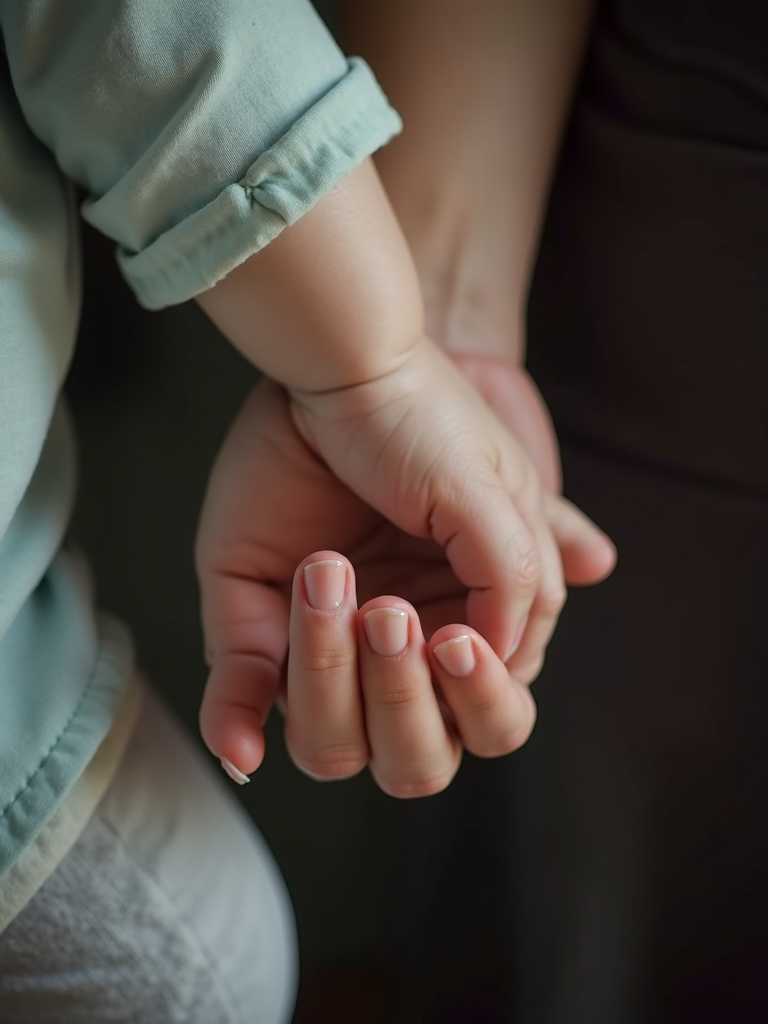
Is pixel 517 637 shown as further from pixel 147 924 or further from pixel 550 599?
pixel 147 924

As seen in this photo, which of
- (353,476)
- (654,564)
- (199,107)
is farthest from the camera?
(654,564)

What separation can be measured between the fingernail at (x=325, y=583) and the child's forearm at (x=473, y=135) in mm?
262

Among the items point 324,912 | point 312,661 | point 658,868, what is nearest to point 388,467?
point 312,661

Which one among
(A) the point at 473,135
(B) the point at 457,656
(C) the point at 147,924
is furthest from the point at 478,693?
(A) the point at 473,135

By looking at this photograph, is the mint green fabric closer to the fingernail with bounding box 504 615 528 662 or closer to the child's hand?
the child's hand

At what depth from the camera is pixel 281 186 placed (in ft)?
1.33

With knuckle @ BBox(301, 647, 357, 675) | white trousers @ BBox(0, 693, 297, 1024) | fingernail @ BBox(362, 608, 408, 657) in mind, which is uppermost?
fingernail @ BBox(362, 608, 408, 657)

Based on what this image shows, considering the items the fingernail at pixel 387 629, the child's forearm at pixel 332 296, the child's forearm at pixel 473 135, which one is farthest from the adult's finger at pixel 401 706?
the child's forearm at pixel 473 135

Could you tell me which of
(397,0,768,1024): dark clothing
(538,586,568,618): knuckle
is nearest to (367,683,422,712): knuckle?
(538,586,568,618): knuckle

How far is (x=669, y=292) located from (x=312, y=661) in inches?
12.8

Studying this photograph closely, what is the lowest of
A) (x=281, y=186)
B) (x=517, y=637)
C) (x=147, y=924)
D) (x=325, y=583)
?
(x=147, y=924)

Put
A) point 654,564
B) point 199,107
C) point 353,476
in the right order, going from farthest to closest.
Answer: point 654,564 < point 353,476 < point 199,107

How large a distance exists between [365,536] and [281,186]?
0.74ft

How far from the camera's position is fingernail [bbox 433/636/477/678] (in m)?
0.43
